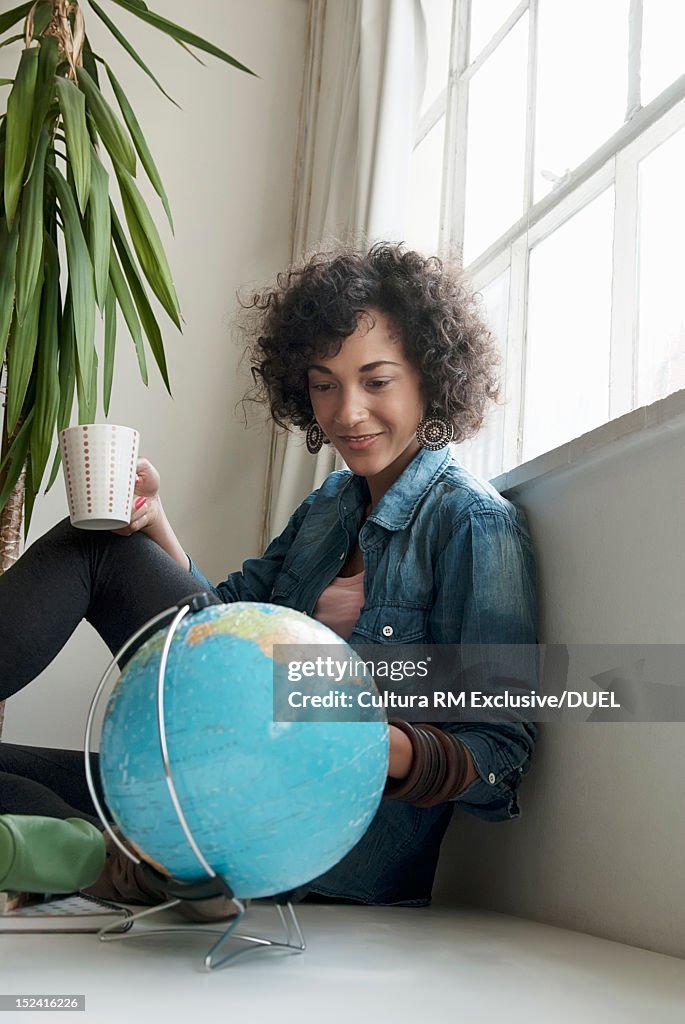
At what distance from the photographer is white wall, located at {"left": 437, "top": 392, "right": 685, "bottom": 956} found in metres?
1.04

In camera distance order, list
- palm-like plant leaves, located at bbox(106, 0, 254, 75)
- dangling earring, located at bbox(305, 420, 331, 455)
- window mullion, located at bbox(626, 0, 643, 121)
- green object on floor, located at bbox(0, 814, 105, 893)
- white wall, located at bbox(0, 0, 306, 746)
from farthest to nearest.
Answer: white wall, located at bbox(0, 0, 306, 746), palm-like plant leaves, located at bbox(106, 0, 254, 75), dangling earring, located at bbox(305, 420, 331, 455), window mullion, located at bbox(626, 0, 643, 121), green object on floor, located at bbox(0, 814, 105, 893)

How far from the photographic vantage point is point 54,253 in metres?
2.02

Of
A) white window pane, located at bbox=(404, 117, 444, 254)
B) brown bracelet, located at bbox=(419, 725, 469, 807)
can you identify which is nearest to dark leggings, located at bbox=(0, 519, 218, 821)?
brown bracelet, located at bbox=(419, 725, 469, 807)

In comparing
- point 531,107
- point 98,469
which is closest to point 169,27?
point 531,107

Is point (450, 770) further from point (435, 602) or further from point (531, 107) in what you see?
point (531, 107)

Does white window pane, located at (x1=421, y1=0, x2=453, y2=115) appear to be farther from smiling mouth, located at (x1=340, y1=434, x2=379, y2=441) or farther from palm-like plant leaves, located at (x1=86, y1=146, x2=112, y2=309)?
smiling mouth, located at (x1=340, y1=434, x2=379, y2=441)

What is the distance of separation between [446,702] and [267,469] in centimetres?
145

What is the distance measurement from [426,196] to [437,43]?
357 millimetres

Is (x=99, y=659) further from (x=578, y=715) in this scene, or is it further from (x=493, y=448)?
(x=578, y=715)

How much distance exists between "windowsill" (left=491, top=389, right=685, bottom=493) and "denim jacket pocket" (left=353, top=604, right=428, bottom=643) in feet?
0.83

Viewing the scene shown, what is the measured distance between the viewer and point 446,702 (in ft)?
4.29

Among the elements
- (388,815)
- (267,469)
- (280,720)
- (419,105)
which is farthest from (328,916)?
(419,105)

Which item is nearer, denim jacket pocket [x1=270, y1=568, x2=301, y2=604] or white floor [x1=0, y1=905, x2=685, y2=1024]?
white floor [x1=0, y1=905, x2=685, y2=1024]

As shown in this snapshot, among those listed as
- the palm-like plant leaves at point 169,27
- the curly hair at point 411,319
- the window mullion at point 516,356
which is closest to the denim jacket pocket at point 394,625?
the curly hair at point 411,319
